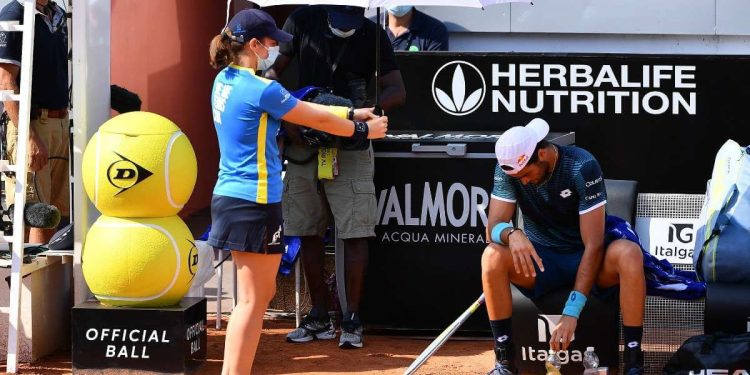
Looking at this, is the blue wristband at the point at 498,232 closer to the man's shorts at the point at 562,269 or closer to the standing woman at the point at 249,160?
the man's shorts at the point at 562,269

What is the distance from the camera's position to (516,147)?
5766 mm

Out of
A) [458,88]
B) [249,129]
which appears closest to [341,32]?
[458,88]

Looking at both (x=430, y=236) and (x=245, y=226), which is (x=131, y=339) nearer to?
(x=245, y=226)

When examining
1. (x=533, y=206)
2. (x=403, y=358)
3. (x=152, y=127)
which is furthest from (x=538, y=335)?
(x=152, y=127)

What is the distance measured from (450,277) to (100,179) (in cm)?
222

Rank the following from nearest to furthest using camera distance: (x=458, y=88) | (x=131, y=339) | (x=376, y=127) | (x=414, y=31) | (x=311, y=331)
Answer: (x=376, y=127)
(x=131, y=339)
(x=311, y=331)
(x=458, y=88)
(x=414, y=31)

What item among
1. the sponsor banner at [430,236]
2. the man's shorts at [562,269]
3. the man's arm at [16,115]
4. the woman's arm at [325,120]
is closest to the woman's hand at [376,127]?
the woman's arm at [325,120]

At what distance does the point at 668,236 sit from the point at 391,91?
1772 mm

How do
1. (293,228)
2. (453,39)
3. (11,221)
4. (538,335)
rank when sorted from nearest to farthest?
(538,335)
(11,221)
(293,228)
(453,39)

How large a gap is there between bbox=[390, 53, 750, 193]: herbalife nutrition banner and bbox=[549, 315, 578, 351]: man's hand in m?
2.50

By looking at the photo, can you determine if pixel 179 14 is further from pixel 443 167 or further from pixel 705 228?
pixel 705 228

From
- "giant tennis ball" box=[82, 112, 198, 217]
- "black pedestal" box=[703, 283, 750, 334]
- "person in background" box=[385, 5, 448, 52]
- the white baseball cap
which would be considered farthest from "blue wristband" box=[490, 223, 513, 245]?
"person in background" box=[385, 5, 448, 52]

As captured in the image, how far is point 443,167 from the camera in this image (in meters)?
7.33

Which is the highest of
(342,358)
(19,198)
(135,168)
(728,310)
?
(135,168)
